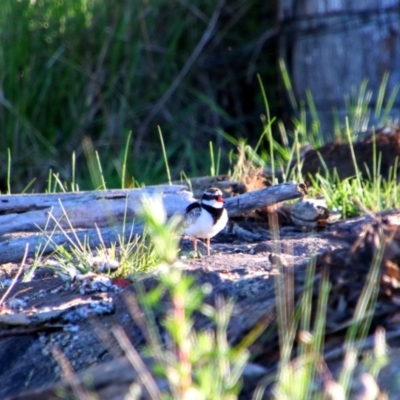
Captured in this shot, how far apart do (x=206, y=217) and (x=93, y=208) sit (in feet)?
2.30

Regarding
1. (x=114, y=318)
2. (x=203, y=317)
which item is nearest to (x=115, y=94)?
(x=114, y=318)

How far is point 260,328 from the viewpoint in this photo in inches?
98.1

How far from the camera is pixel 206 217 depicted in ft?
13.0

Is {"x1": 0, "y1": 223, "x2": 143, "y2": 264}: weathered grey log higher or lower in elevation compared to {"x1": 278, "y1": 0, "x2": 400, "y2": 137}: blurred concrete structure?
lower

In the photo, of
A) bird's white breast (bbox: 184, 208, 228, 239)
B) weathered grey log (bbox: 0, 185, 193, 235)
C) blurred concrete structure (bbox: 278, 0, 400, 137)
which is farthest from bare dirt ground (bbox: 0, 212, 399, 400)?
blurred concrete structure (bbox: 278, 0, 400, 137)

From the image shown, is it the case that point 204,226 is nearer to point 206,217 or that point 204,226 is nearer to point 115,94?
point 206,217

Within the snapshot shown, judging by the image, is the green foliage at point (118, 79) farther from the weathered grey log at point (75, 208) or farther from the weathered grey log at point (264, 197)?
the weathered grey log at point (264, 197)

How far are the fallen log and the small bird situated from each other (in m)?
0.23

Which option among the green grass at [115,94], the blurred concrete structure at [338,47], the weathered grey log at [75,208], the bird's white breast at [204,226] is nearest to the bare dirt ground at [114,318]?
the bird's white breast at [204,226]

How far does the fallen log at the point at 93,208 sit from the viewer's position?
165 inches

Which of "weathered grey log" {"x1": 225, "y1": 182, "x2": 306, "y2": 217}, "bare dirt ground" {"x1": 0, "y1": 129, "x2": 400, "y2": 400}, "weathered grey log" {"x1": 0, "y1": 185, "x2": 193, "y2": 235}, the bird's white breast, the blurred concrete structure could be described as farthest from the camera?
the blurred concrete structure

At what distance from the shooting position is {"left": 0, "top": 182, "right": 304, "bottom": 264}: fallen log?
13.8ft

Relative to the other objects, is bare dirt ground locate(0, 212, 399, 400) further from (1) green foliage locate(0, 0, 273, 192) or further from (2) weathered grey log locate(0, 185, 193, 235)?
(1) green foliage locate(0, 0, 273, 192)

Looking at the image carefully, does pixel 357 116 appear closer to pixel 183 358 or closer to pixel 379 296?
→ pixel 379 296
